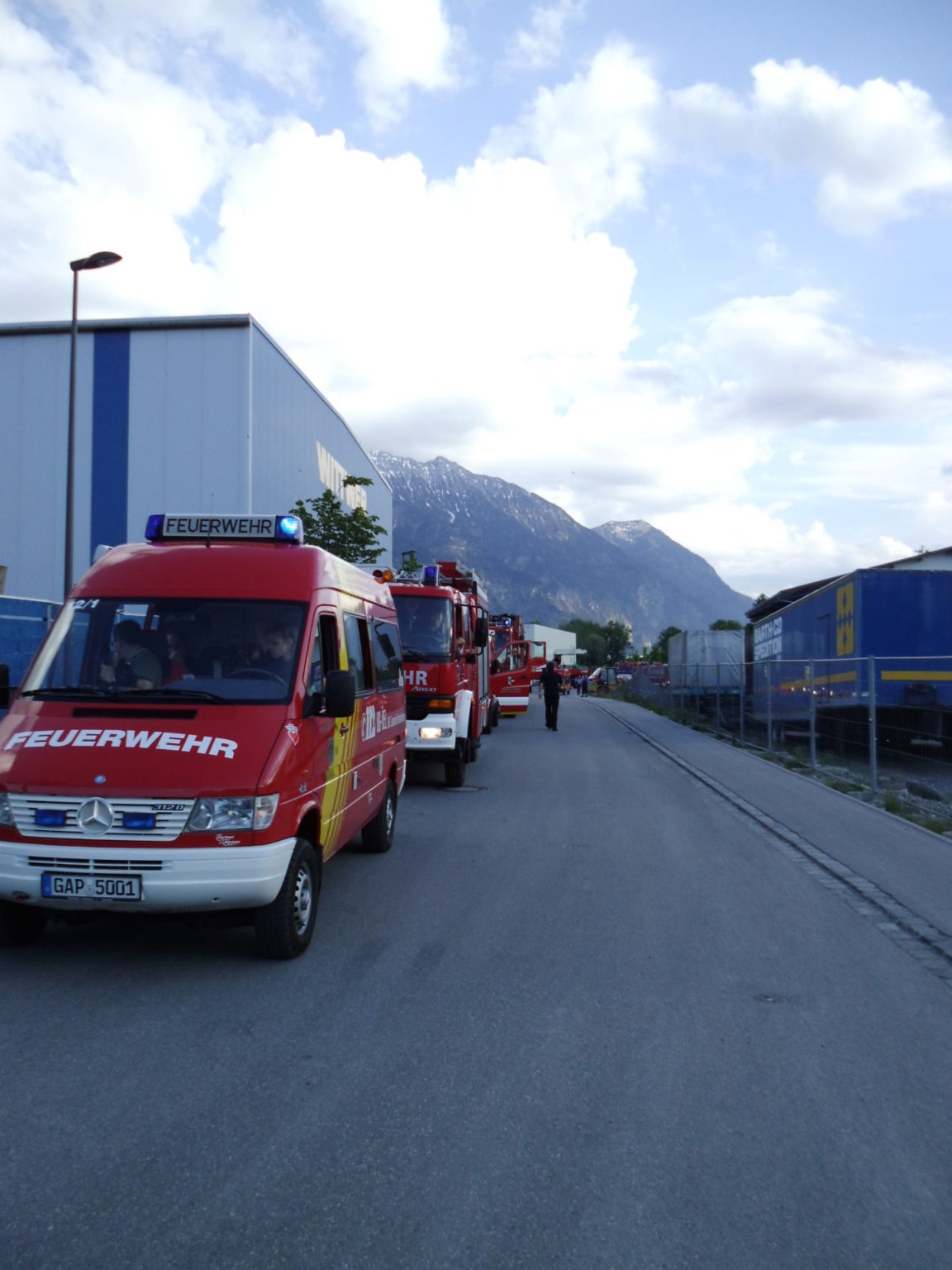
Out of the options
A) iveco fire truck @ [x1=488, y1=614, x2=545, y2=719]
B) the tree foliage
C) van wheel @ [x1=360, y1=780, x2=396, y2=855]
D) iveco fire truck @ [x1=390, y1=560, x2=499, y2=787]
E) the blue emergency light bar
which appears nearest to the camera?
the blue emergency light bar

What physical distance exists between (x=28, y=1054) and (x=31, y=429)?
30.5 meters

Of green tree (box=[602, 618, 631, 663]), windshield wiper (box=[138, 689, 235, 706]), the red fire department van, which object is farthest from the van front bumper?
green tree (box=[602, 618, 631, 663])

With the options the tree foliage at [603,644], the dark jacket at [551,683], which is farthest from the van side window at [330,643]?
the tree foliage at [603,644]

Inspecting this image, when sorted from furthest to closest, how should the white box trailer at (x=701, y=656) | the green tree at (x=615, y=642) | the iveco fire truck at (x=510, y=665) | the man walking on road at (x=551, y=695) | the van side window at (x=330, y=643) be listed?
1. the green tree at (x=615, y=642)
2. the white box trailer at (x=701, y=656)
3. the iveco fire truck at (x=510, y=665)
4. the man walking on road at (x=551, y=695)
5. the van side window at (x=330, y=643)

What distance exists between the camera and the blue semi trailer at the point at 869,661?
38.8 feet

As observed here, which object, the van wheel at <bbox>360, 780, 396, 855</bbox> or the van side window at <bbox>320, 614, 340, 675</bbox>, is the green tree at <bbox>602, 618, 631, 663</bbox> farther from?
the van side window at <bbox>320, 614, 340, 675</bbox>

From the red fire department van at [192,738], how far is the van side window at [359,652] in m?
0.04

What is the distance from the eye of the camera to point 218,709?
19.5 feet

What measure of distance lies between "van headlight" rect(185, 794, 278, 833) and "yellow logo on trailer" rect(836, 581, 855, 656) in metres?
15.0

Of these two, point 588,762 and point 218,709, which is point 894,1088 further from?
point 588,762

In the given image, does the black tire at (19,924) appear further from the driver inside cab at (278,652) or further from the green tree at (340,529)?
the green tree at (340,529)

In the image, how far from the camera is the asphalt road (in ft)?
10.3

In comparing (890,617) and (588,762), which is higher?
(890,617)

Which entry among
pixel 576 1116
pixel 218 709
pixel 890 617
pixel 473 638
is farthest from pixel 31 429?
pixel 576 1116
